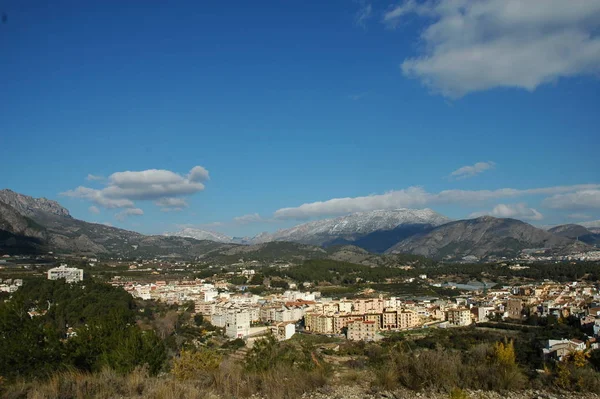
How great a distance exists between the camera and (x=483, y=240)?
158375mm

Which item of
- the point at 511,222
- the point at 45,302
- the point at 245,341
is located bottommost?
the point at 245,341

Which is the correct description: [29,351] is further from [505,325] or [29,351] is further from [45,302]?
[505,325]

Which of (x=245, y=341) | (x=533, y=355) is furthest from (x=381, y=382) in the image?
(x=245, y=341)

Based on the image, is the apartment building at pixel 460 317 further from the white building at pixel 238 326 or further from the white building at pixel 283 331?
the white building at pixel 238 326

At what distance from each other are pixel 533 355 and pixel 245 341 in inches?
661

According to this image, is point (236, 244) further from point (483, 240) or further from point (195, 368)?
point (195, 368)

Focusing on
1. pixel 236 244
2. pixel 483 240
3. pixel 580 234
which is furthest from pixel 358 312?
pixel 580 234

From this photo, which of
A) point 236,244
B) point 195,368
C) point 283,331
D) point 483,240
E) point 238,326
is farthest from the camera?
point 483,240

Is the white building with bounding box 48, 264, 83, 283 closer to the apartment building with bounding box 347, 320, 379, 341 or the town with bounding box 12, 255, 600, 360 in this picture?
the town with bounding box 12, 255, 600, 360

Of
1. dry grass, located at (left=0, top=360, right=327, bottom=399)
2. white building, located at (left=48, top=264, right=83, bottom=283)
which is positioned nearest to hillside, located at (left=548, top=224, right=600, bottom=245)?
white building, located at (left=48, top=264, right=83, bottom=283)

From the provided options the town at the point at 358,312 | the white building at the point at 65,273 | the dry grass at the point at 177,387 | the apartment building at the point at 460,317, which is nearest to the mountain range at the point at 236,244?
the white building at the point at 65,273

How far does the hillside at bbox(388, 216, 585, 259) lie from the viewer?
144 metres

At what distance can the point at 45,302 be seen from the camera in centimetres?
3097

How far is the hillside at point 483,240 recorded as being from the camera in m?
144
